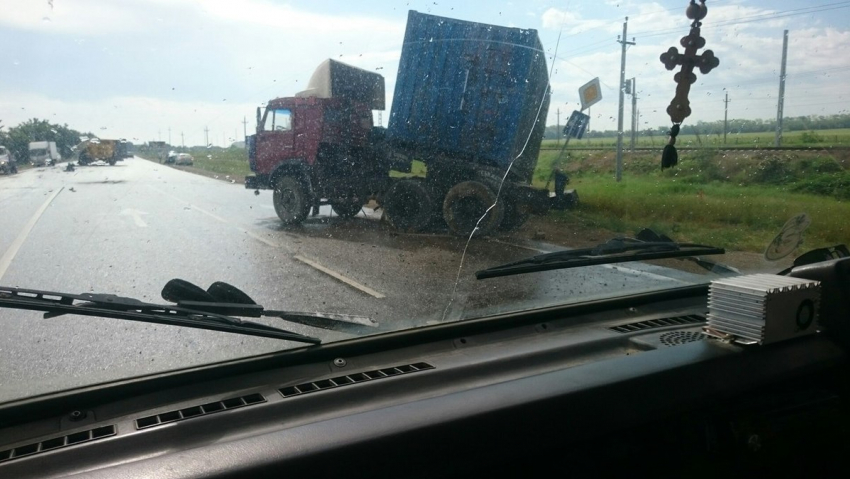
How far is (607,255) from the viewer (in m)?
3.66

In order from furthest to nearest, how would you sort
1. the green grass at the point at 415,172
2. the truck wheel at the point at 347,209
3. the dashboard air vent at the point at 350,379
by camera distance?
the green grass at the point at 415,172, the truck wheel at the point at 347,209, the dashboard air vent at the point at 350,379

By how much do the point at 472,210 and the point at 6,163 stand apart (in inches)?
128

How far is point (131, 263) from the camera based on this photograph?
15.9 feet

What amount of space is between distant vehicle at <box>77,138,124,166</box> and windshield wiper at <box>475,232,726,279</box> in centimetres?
228

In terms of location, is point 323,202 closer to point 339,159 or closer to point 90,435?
point 339,159

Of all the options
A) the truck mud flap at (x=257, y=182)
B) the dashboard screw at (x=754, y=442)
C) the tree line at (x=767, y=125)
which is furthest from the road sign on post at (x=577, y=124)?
the truck mud flap at (x=257, y=182)

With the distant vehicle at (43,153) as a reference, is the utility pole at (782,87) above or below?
above

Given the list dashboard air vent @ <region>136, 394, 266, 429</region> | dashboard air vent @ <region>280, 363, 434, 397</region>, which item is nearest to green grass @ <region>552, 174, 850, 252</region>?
dashboard air vent @ <region>280, 363, 434, 397</region>

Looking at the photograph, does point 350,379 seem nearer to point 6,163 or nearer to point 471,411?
point 471,411

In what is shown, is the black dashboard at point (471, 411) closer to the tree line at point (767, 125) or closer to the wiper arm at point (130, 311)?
the wiper arm at point (130, 311)

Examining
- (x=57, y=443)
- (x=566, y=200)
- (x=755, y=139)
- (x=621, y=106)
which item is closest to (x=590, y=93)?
(x=621, y=106)

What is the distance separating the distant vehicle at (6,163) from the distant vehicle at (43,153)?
94 millimetres

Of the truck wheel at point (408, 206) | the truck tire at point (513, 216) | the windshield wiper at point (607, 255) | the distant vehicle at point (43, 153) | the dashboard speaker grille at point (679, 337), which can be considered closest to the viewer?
the dashboard speaker grille at point (679, 337)

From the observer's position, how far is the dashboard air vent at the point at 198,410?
2.14 meters
